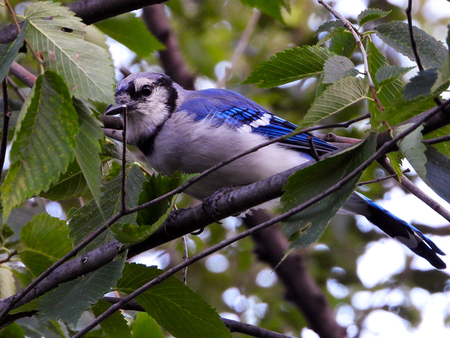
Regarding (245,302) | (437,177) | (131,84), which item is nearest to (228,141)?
(131,84)

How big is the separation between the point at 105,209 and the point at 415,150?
107cm

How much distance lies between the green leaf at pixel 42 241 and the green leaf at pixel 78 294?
478mm

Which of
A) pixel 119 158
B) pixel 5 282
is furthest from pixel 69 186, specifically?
pixel 5 282

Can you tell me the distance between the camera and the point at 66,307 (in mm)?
1413

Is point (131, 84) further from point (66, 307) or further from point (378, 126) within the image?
point (378, 126)

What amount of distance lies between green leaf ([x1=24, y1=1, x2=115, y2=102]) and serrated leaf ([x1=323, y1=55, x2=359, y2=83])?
0.56 meters

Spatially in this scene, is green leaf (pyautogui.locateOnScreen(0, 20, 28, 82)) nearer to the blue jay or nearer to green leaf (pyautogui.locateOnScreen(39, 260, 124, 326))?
green leaf (pyautogui.locateOnScreen(39, 260, 124, 326))

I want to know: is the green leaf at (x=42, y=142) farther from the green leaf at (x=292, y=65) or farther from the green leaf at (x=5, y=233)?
the green leaf at (x=5, y=233)

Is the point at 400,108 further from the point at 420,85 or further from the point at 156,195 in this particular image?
the point at 156,195

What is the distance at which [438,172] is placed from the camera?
1120 millimetres

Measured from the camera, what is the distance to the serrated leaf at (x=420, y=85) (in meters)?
1.09

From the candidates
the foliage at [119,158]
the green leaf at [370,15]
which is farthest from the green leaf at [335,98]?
the green leaf at [370,15]

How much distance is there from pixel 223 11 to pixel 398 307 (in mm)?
2950

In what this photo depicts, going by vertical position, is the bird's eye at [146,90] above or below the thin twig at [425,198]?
below
